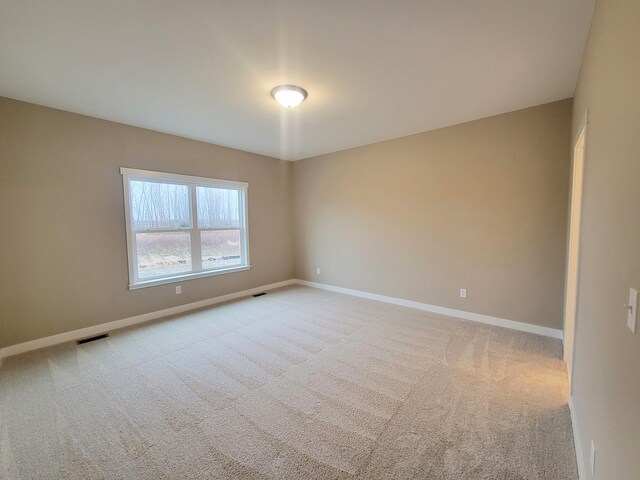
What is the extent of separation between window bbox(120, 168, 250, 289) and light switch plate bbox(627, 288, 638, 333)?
448 cm

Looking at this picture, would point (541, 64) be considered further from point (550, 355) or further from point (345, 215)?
point (345, 215)

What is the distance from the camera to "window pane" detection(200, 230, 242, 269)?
4.46 m

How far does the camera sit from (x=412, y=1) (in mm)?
1598

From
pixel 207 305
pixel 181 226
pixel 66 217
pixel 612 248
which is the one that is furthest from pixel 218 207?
pixel 612 248

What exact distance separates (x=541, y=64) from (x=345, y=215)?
3178 millimetres

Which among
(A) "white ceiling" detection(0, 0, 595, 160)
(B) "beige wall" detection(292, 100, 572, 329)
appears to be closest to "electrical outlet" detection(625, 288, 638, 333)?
(A) "white ceiling" detection(0, 0, 595, 160)

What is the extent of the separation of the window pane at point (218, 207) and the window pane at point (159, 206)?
23 cm

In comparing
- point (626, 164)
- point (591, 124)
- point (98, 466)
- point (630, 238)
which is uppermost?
point (591, 124)

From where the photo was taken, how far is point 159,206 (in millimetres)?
3885

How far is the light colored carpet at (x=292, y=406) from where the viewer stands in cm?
152

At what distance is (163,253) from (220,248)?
3.03ft

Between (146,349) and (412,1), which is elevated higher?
(412,1)

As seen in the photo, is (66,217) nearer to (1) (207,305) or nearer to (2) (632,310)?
(1) (207,305)

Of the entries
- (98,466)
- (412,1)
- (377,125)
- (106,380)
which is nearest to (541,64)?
(412,1)
